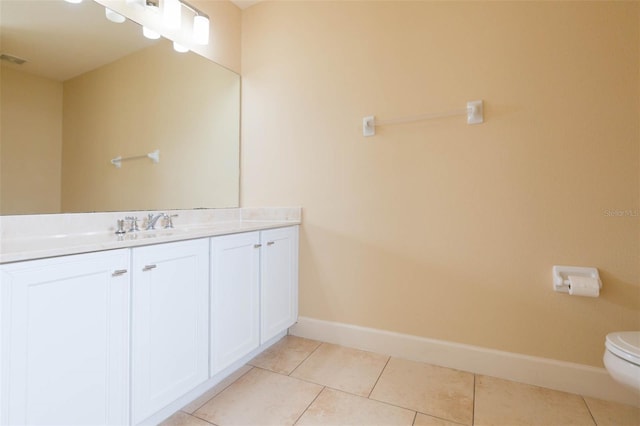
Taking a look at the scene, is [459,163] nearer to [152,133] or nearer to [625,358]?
[625,358]

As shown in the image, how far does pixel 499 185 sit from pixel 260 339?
5.16 feet

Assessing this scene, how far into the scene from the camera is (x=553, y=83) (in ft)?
4.84

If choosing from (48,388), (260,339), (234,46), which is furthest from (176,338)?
(234,46)

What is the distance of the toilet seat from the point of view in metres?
1.06

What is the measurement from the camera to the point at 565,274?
1460 mm

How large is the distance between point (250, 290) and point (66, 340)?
2.76 feet

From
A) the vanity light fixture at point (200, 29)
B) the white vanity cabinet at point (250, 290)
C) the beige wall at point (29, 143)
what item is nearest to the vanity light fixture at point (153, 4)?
the vanity light fixture at point (200, 29)

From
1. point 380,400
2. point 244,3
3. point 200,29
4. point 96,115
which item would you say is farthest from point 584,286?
point 244,3

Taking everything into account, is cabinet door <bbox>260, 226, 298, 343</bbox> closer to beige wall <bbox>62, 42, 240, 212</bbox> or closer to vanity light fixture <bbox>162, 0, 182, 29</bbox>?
beige wall <bbox>62, 42, 240, 212</bbox>

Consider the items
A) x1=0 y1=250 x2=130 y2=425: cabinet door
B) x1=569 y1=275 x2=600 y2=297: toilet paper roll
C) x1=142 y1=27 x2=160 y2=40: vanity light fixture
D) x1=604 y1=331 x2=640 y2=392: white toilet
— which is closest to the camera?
x1=0 y1=250 x2=130 y2=425: cabinet door

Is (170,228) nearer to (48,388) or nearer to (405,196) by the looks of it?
(48,388)

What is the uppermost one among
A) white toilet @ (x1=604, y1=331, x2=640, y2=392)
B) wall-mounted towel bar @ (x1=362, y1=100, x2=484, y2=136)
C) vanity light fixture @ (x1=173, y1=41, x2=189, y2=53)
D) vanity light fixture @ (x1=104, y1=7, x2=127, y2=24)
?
vanity light fixture @ (x1=173, y1=41, x2=189, y2=53)

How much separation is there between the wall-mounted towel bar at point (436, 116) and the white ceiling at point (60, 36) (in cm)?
142

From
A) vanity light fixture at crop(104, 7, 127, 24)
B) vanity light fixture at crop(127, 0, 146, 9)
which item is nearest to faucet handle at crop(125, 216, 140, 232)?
vanity light fixture at crop(104, 7, 127, 24)
